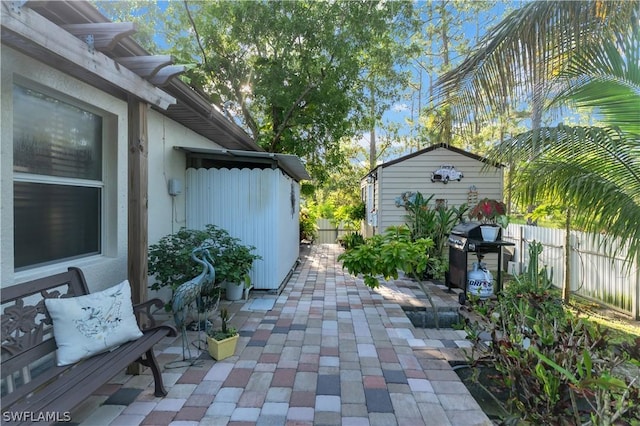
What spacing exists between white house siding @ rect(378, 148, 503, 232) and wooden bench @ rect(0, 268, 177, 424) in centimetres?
686

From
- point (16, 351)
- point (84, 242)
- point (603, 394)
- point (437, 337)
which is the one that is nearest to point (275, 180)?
point (84, 242)

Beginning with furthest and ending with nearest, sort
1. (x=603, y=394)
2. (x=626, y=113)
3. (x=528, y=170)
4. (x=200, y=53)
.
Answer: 1. (x=200, y=53)
2. (x=528, y=170)
3. (x=626, y=113)
4. (x=603, y=394)

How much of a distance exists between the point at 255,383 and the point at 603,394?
2.48 m

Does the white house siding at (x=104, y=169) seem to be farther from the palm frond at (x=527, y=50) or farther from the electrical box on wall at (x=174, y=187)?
the palm frond at (x=527, y=50)

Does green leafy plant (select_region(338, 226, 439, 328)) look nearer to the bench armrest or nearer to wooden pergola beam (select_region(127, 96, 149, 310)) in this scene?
the bench armrest

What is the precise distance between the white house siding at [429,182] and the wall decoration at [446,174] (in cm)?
8

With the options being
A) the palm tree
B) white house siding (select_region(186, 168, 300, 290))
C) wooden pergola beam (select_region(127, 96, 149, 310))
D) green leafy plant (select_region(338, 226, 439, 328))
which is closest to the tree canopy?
white house siding (select_region(186, 168, 300, 290))

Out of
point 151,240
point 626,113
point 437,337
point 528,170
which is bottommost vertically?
point 437,337

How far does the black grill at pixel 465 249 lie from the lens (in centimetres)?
588

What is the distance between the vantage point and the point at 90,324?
2.52m

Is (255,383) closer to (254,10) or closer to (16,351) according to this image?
(16,351)

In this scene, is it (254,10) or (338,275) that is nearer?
(338,275)

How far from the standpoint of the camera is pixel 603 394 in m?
1.79

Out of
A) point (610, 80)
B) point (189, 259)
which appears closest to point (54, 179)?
point (189, 259)
